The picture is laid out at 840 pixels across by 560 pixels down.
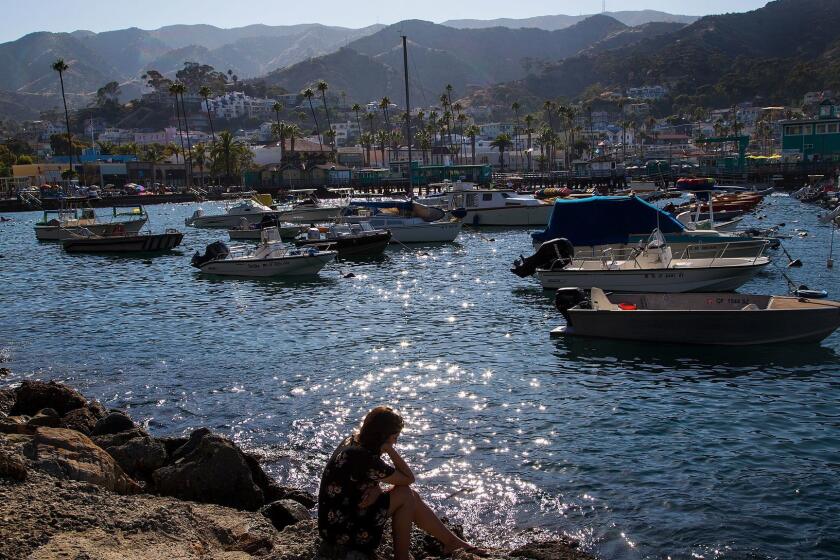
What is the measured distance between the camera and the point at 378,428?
762 cm

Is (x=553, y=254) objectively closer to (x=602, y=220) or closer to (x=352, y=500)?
(x=602, y=220)

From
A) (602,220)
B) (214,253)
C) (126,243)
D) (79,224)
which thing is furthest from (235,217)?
(602,220)

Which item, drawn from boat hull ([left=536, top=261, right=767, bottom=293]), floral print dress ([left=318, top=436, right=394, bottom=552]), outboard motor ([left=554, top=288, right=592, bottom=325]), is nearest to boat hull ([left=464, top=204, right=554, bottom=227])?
boat hull ([left=536, top=261, right=767, bottom=293])

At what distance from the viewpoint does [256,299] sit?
32188 millimetres

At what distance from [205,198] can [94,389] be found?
120405 millimetres

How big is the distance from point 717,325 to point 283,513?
532 inches

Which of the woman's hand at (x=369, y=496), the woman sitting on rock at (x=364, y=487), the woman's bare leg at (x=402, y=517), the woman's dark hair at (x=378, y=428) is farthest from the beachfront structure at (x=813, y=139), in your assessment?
the woman's hand at (x=369, y=496)

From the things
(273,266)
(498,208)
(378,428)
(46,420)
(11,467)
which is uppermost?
(378,428)

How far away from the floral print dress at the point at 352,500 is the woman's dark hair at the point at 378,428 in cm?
7

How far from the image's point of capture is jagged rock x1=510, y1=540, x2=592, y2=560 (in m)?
9.59

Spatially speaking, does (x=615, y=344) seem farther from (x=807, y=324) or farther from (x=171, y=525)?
(x=171, y=525)

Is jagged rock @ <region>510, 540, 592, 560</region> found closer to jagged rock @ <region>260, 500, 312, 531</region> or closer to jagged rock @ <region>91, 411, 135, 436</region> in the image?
jagged rock @ <region>260, 500, 312, 531</region>

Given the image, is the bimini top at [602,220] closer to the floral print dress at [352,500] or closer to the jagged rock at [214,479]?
the jagged rock at [214,479]

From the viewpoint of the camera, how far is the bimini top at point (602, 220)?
33.6m
